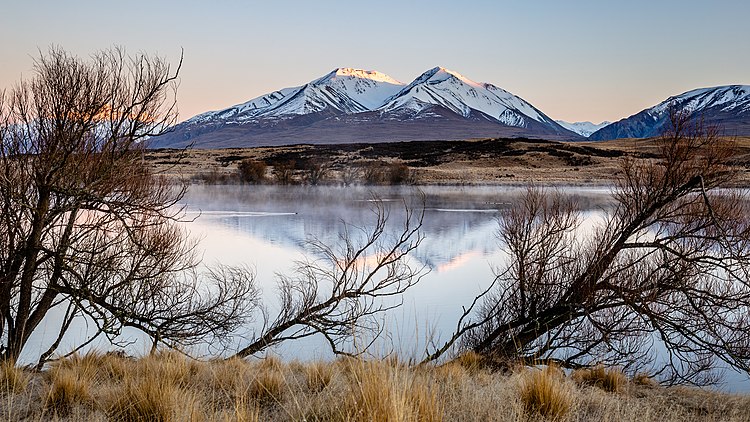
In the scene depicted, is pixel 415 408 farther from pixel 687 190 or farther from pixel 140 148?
pixel 687 190

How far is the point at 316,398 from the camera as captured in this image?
466cm

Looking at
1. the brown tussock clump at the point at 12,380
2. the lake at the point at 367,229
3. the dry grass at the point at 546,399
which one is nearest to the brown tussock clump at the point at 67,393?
the brown tussock clump at the point at 12,380

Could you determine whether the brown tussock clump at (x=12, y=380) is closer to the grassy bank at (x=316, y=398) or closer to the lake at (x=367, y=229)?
the grassy bank at (x=316, y=398)

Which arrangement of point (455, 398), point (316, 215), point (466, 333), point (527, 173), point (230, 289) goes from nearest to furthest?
point (455, 398) < point (466, 333) < point (230, 289) < point (316, 215) < point (527, 173)

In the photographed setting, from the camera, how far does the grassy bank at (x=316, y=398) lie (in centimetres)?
346

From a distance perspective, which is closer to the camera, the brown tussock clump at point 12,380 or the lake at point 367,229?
the brown tussock clump at point 12,380

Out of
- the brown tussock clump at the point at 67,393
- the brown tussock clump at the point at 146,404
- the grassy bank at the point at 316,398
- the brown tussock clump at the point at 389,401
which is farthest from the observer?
the brown tussock clump at the point at 67,393

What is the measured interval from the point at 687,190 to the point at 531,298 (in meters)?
3.06

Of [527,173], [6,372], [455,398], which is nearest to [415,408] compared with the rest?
[455,398]

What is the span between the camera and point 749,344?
9.49 metres

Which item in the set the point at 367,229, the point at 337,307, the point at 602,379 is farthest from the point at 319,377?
the point at 367,229

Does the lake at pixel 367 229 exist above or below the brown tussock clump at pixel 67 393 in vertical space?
below

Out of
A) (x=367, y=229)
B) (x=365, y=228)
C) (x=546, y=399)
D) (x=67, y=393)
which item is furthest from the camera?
(x=367, y=229)

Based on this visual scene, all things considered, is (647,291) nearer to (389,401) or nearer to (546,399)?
(546,399)
